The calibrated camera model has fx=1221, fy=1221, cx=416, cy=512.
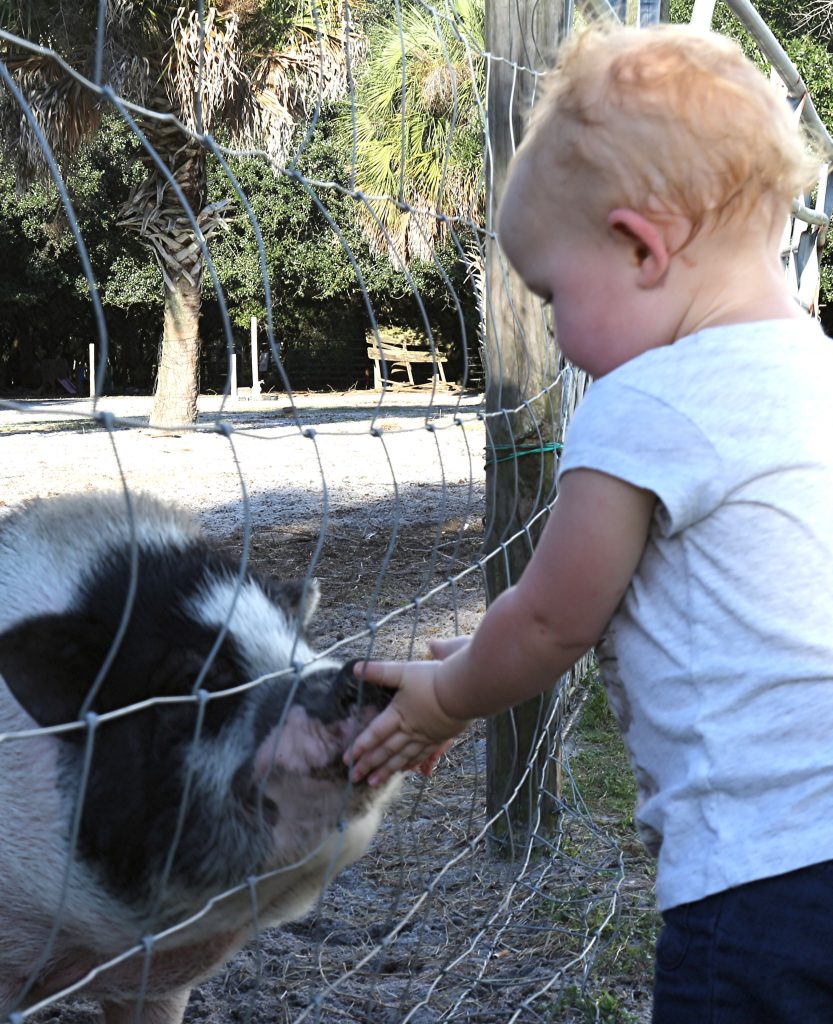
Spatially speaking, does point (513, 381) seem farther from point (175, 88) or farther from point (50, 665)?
point (175, 88)

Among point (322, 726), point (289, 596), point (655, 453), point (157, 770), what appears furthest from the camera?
point (289, 596)

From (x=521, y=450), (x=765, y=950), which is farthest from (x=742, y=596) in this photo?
(x=521, y=450)

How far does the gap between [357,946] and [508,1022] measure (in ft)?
1.36

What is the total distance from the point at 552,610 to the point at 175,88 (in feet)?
35.2

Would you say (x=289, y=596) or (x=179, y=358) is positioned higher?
(x=289, y=596)

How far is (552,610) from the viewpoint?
1103 mm

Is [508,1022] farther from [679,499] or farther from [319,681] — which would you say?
[679,499]

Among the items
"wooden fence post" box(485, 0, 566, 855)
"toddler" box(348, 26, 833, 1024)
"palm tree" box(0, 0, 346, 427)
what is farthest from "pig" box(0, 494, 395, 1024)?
"palm tree" box(0, 0, 346, 427)

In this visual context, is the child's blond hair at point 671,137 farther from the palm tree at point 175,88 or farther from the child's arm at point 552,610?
the palm tree at point 175,88

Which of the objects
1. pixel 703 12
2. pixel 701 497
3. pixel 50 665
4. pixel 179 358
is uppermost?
pixel 703 12

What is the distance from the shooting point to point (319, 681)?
4.89ft

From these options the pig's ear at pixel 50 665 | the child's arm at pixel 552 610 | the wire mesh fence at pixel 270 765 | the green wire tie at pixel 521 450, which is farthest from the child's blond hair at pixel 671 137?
the green wire tie at pixel 521 450

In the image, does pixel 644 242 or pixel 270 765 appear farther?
pixel 270 765

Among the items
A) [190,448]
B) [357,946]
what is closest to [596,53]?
[357,946]
